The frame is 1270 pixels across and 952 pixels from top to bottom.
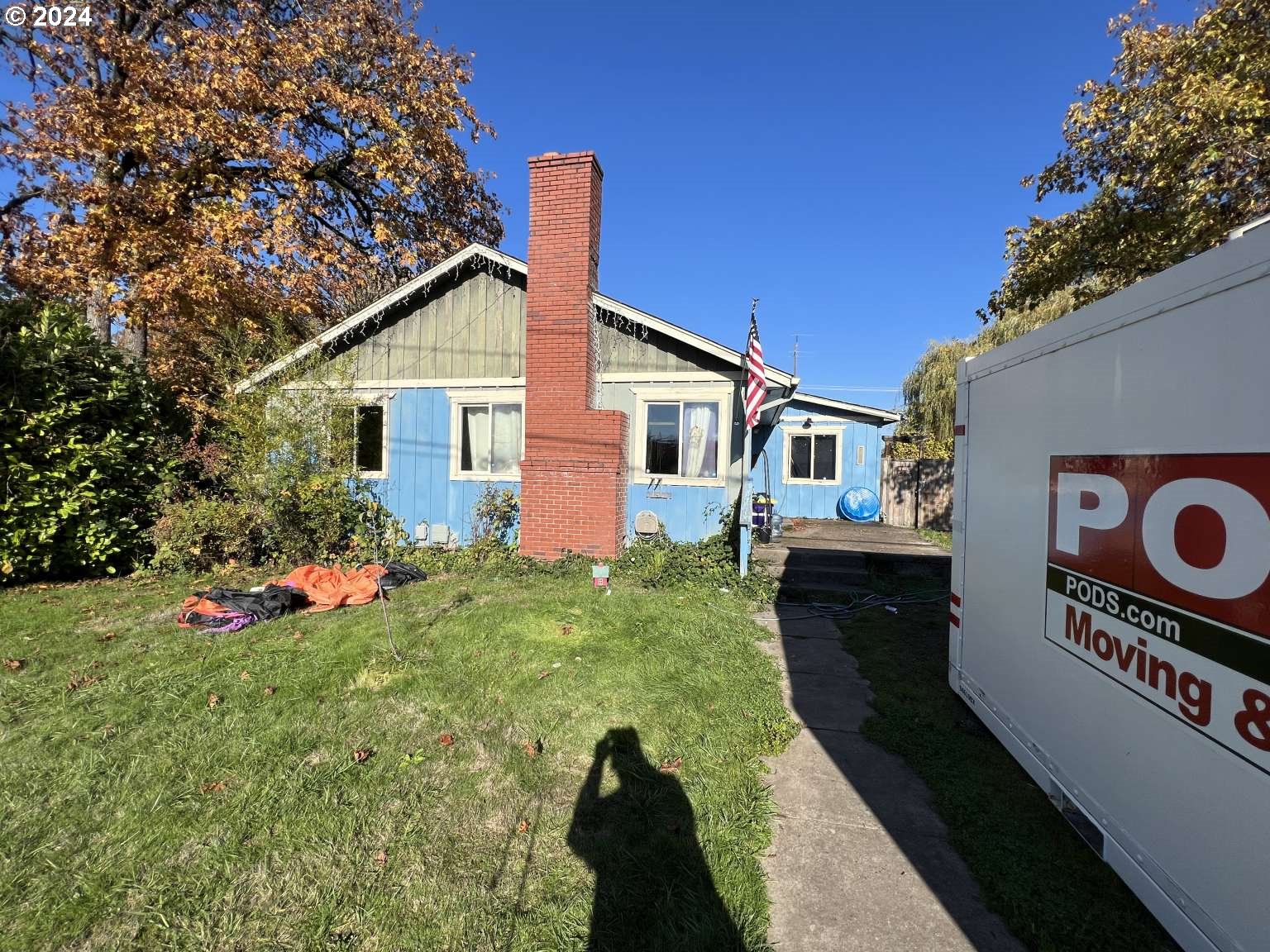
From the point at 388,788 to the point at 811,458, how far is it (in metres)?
12.6

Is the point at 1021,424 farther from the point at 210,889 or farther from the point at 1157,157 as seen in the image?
the point at 1157,157

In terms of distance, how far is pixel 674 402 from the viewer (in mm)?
8961

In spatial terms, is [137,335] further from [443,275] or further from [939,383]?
[939,383]

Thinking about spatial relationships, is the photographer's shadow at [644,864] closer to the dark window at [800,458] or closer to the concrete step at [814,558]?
the concrete step at [814,558]

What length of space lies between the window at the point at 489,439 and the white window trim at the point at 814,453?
727 centimetres

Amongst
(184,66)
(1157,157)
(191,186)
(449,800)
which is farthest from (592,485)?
(184,66)

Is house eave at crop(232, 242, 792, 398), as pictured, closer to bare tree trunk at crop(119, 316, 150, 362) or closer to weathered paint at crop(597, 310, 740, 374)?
weathered paint at crop(597, 310, 740, 374)

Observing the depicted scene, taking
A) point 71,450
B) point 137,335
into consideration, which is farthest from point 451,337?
point 137,335

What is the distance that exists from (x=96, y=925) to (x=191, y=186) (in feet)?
50.3

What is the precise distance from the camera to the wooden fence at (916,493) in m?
15.0

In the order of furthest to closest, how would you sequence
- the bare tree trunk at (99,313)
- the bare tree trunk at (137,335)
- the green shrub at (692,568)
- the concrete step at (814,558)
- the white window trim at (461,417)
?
the bare tree trunk at (99,313)
the bare tree trunk at (137,335)
the white window trim at (461,417)
the concrete step at (814,558)
the green shrub at (692,568)

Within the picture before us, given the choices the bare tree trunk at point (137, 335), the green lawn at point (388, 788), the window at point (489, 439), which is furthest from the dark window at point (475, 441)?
the bare tree trunk at point (137, 335)

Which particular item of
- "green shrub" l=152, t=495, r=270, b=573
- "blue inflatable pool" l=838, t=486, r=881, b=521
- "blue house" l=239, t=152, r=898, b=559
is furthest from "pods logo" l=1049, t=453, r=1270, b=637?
"blue inflatable pool" l=838, t=486, r=881, b=521

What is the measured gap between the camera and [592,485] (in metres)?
8.41
